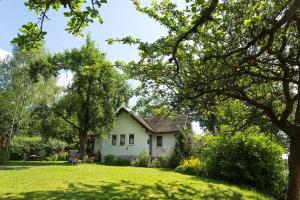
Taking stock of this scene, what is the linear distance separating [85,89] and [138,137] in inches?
359

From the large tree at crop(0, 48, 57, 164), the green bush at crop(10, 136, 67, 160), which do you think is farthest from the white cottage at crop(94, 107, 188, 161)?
the large tree at crop(0, 48, 57, 164)

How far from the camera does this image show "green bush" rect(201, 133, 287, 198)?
57.6 ft

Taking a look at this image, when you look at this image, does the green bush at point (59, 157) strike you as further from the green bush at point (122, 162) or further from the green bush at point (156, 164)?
the green bush at point (156, 164)

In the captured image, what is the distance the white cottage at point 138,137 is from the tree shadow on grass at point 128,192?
20.9 m

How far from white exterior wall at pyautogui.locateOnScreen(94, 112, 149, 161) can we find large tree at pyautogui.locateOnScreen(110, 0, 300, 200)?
2498 cm

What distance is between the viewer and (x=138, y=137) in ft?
123

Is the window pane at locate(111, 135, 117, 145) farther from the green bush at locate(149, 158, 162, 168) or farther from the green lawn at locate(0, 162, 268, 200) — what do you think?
the green lawn at locate(0, 162, 268, 200)

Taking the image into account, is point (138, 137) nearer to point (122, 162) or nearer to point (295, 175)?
point (122, 162)

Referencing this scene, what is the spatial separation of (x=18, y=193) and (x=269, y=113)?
8924 millimetres

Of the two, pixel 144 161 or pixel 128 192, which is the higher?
Answer: pixel 144 161

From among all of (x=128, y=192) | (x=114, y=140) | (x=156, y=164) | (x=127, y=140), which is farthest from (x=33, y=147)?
(x=128, y=192)

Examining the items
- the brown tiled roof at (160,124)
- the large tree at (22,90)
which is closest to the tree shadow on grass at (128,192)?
the large tree at (22,90)

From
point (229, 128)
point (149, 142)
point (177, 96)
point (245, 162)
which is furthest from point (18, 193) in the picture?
point (149, 142)

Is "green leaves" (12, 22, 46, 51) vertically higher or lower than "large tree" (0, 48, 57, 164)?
lower
